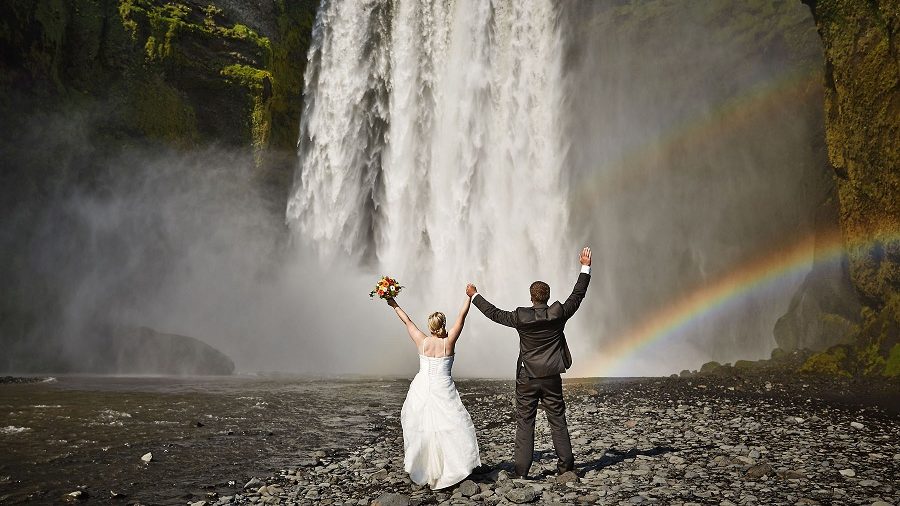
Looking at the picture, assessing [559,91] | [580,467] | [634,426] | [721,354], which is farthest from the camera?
[559,91]

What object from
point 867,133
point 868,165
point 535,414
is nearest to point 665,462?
point 535,414

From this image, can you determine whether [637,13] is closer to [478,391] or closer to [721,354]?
[721,354]

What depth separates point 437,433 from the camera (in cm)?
710

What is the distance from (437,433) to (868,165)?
18958mm

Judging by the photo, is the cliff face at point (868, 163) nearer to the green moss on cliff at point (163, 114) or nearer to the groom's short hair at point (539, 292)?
the groom's short hair at point (539, 292)

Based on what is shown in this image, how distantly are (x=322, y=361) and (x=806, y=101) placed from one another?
27.9 meters

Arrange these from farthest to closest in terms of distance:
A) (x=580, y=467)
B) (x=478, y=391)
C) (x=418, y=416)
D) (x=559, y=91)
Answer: (x=559, y=91) → (x=478, y=391) → (x=580, y=467) → (x=418, y=416)

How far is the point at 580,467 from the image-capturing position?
26.4 ft

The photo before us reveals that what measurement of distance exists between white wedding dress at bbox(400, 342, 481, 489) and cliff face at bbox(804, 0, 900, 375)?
15.3 m

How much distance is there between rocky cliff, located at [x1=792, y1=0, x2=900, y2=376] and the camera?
1839 cm

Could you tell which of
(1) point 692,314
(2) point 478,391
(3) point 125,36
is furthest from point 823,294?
(3) point 125,36

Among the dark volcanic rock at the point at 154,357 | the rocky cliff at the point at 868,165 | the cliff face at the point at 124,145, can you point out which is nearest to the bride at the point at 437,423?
the rocky cliff at the point at 868,165

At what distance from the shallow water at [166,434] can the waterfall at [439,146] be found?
16.4 meters

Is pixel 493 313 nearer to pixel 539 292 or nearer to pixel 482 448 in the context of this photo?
pixel 539 292
